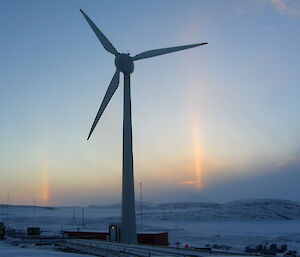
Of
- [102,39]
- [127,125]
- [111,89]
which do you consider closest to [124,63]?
[111,89]

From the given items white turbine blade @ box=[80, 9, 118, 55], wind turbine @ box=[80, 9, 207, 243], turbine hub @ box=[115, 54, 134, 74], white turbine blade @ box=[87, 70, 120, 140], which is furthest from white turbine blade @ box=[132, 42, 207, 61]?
white turbine blade @ box=[87, 70, 120, 140]

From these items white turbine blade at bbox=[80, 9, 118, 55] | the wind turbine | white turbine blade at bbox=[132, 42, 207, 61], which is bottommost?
the wind turbine

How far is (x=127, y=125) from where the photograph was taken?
38562mm

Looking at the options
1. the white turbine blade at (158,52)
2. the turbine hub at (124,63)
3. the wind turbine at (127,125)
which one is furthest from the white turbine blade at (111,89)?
the white turbine blade at (158,52)

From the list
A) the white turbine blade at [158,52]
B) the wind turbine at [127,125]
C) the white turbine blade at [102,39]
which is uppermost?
the white turbine blade at [102,39]

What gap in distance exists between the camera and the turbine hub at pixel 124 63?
39750mm

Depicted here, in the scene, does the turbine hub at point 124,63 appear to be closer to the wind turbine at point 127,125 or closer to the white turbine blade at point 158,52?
the wind turbine at point 127,125

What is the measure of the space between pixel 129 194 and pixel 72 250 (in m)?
9.08

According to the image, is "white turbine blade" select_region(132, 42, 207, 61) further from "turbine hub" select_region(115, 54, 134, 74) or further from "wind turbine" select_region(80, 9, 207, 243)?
"turbine hub" select_region(115, 54, 134, 74)

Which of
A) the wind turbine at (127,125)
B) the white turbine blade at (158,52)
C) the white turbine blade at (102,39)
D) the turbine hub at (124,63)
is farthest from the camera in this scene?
the white turbine blade at (102,39)

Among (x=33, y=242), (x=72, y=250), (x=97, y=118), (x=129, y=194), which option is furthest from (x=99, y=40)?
(x=33, y=242)

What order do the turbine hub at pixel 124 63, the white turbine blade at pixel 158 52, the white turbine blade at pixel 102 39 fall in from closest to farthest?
the turbine hub at pixel 124 63 → the white turbine blade at pixel 158 52 → the white turbine blade at pixel 102 39

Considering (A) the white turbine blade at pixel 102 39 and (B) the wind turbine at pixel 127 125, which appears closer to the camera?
(B) the wind turbine at pixel 127 125

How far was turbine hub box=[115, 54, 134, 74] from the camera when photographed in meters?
39.8
